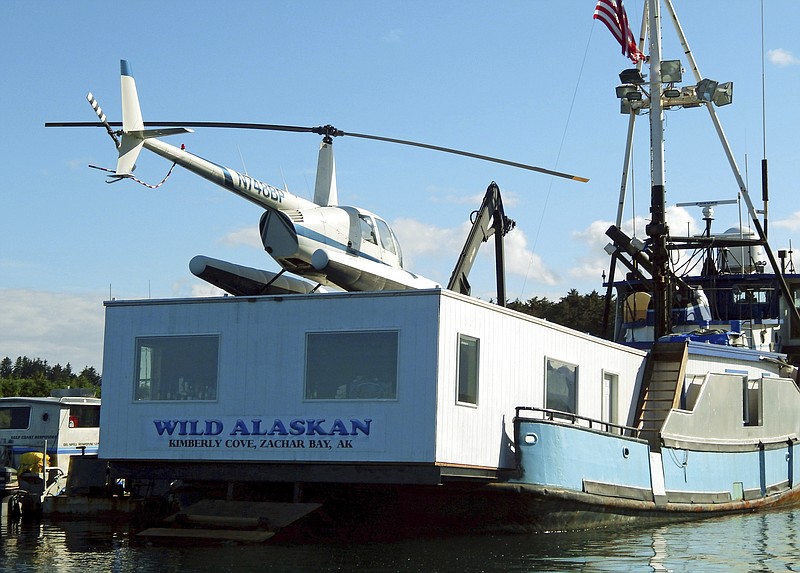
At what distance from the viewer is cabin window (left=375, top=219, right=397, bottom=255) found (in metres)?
24.8

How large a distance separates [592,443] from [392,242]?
8.17 m

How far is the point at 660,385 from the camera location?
73.9 feet

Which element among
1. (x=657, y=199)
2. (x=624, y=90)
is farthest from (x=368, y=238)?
(x=624, y=90)

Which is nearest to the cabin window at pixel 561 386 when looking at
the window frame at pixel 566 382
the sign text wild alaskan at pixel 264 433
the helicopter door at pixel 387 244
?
the window frame at pixel 566 382

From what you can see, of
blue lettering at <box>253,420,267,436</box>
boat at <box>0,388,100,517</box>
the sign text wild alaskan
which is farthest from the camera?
boat at <box>0,388,100,517</box>

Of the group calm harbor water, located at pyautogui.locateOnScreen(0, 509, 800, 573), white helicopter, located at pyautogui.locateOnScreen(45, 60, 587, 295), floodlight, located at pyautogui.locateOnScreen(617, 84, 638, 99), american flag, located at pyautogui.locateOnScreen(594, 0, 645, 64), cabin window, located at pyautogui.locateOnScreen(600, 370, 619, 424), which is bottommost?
calm harbor water, located at pyautogui.locateOnScreen(0, 509, 800, 573)

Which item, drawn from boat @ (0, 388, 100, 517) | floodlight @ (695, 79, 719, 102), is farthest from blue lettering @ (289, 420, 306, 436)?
floodlight @ (695, 79, 719, 102)

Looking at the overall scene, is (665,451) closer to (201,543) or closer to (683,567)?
(683,567)

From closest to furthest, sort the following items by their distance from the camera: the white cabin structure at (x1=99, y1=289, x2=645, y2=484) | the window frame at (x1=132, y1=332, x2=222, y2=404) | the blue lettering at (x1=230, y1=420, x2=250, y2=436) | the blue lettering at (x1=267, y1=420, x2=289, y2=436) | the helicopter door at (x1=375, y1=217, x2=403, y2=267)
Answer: the white cabin structure at (x1=99, y1=289, x2=645, y2=484)
the blue lettering at (x1=267, y1=420, x2=289, y2=436)
the blue lettering at (x1=230, y1=420, x2=250, y2=436)
the window frame at (x1=132, y1=332, x2=222, y2=404)
the helicopter door at (x1=375, y1=217, x2=403, y2=267)

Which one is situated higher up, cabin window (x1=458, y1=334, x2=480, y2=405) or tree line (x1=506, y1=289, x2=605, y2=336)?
tree line (x1=506, y1=289, x2=605, y2=336)

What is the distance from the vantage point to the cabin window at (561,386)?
19.0 meters

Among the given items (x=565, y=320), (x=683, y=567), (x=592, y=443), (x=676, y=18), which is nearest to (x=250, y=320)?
(x=592, y=443)

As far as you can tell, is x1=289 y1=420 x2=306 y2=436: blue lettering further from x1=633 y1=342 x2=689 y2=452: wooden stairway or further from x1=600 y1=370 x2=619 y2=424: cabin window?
x1=633 y1=342 x2=689 y2=452: wooden stairway

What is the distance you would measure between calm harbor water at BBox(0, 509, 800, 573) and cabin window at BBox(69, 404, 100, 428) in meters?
7.12
